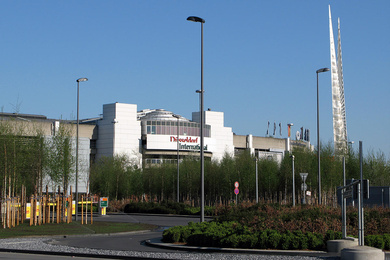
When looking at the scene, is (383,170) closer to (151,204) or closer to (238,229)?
(151,204)

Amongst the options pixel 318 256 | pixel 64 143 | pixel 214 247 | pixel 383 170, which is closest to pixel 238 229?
pixel 214 247

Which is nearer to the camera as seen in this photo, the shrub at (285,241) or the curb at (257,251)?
the curb at (257,251)

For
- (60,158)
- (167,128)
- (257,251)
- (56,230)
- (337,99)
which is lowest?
(56,230)

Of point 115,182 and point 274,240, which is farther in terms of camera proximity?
point 115,182

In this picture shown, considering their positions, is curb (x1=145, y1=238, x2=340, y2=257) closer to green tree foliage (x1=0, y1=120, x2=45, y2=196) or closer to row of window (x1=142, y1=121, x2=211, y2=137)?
green tree foliage (x1=0, y1=120, x2=45, y2=196)

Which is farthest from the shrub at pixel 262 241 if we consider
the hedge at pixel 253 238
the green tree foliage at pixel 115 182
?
the green tree foliage at pixel 115 182

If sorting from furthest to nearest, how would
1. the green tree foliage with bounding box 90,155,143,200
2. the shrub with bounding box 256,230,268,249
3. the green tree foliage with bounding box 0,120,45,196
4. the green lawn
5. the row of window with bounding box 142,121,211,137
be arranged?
the row of window with bounding box 142,121,211,137
the green tree foliage with bounding box 90,155,143,200
the green tree foliage with bounding box 0,120,45,196
the green lawn
the shrub with bounding box 256,230,268,249

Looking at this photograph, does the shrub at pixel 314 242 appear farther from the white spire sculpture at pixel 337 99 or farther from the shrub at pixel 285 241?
the white spire sculpture at pixel 337 99

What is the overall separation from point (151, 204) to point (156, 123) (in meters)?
49.8

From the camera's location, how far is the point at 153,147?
103 m

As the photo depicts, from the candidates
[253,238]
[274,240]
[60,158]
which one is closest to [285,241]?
[274,240]

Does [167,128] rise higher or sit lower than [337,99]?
lower

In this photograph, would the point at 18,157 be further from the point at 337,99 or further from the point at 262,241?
the point at 337,99

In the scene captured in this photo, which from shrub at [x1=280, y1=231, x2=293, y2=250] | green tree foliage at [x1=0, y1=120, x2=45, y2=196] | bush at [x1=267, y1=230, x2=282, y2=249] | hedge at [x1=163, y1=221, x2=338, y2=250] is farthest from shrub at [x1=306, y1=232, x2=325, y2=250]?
green tree foliage at [x1=0, y1=120, x2=45, y2=196]
